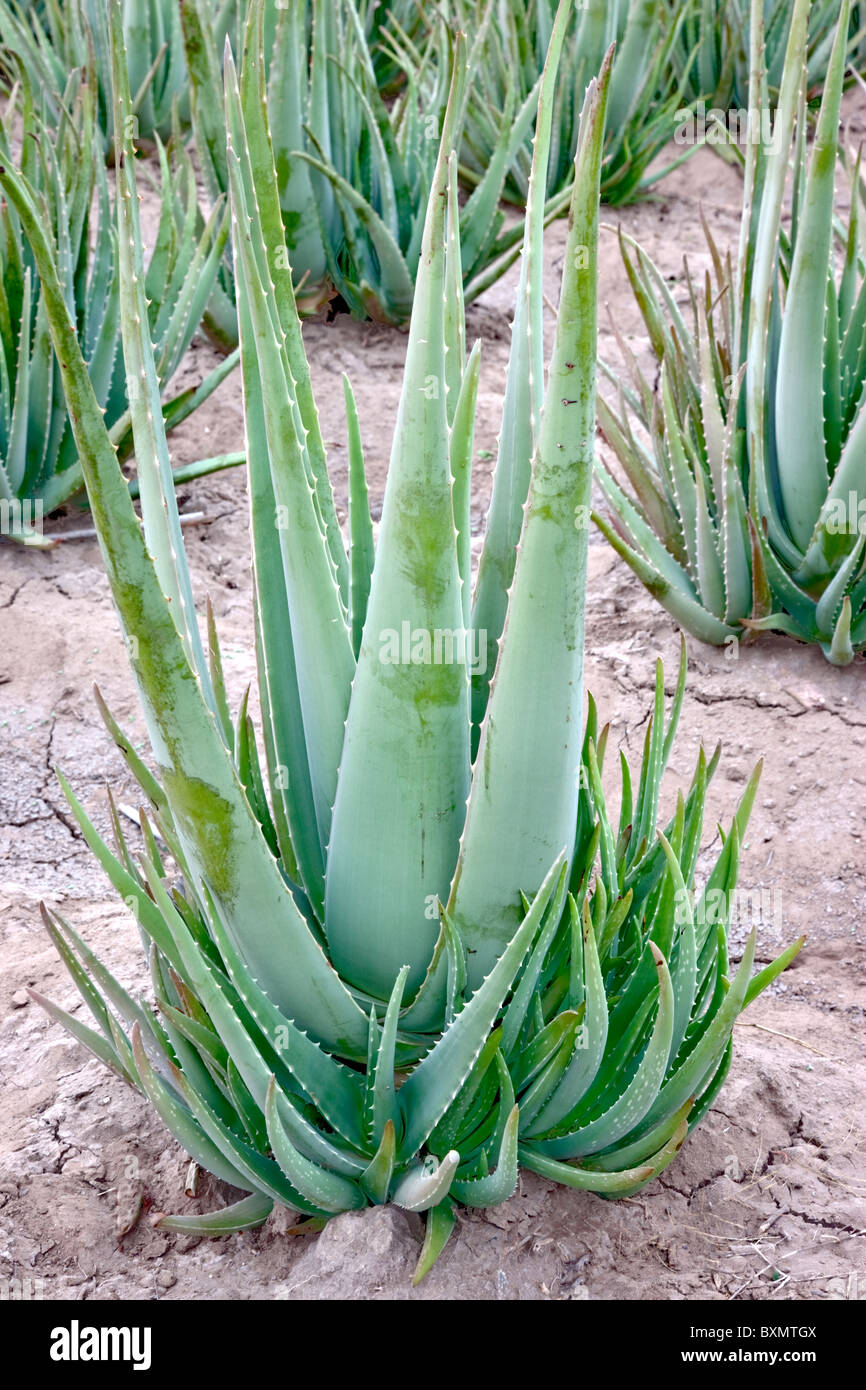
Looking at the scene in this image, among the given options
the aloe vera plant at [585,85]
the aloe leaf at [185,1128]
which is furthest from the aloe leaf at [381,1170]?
the aloe vera plant at [585,85]

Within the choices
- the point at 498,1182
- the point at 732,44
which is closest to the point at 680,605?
the point at 498,1182

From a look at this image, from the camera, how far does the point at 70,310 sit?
2729mm

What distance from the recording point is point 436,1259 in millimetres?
1288

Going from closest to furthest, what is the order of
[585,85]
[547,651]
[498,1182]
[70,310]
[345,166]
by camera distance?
[547,651], [498,1182], [70,310], [345,166], [585,85]

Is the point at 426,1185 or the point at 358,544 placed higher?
the point at 358,544

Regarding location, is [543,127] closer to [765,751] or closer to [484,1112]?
[484,1112]

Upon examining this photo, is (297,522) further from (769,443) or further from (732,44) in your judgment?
(732,44)

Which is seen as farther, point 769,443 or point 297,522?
Answer: point 769,443

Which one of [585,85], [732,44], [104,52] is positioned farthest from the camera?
[732,44]

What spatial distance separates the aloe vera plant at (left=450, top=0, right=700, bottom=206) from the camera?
15.0 ft

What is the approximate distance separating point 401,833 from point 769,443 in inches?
66.1

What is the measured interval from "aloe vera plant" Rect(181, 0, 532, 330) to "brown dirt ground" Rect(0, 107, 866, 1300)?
Answer: 0.81 metres

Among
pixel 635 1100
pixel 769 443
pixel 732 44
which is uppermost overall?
pixel 732 44

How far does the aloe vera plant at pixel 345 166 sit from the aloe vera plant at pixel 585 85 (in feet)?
2.00
